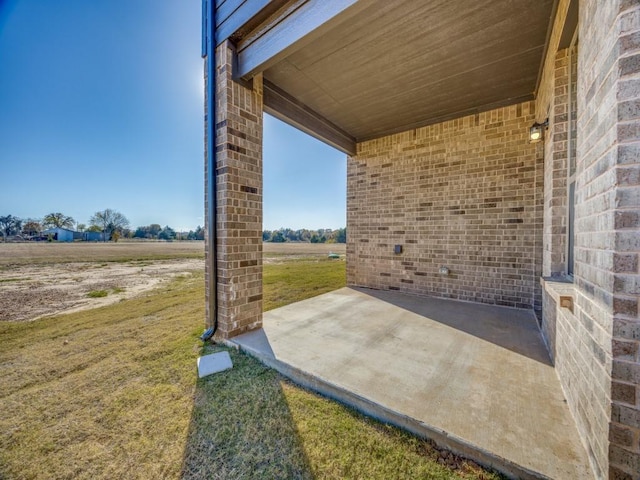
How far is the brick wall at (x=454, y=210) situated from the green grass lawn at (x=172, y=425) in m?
3.87

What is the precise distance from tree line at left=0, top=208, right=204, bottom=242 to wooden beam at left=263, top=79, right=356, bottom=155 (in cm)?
4667

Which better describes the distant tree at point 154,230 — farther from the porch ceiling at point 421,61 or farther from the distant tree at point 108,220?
the porch ceiling at point 421,61

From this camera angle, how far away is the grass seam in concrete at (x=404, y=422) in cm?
132

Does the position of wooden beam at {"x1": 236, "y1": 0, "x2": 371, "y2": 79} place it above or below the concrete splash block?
above

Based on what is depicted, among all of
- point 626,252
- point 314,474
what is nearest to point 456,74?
point 626,252

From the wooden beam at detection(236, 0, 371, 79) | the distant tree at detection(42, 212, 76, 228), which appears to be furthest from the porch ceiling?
the distant tree at detection(42, 212, 76, 228)

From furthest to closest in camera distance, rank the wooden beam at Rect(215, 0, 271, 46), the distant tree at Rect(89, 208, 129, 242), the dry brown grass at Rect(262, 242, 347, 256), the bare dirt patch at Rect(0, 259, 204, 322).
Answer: the distant tree at Rect(89, 208, 129, 242) < the dry brown grass at Rect(262, 242, 347, 256) < the bare dirt patch at Rect(0, 259, 204, 322) < the wooden beam at Rect(215, 0, 271, 46)

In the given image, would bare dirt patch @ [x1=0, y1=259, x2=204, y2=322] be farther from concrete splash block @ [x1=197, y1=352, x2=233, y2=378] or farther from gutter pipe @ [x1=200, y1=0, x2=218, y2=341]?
concrete splash block @ [x1=197, y1=352, x2=233, y2=378]

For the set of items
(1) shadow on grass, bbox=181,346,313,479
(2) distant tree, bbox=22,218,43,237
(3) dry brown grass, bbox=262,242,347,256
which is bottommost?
(3) dry brown grass, bbox=262,242,347,256

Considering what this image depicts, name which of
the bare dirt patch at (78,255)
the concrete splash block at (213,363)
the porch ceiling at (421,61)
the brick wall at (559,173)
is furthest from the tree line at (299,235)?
the concrete splash block at (213,363)

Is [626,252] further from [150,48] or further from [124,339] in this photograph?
[150,48]

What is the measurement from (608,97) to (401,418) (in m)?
2.18

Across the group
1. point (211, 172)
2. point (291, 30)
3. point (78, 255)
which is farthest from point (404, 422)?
point (78, 255)

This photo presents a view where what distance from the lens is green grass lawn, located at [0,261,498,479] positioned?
4.58ft
